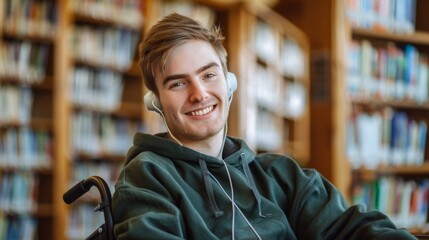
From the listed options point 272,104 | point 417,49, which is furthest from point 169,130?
point 272,104

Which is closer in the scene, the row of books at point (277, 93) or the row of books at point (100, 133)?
the row of books at point (100, 133)

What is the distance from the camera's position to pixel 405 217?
3.55 metres

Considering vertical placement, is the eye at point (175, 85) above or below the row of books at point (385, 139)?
above

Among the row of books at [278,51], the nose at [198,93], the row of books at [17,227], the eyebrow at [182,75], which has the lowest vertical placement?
the row of books at [17,227]

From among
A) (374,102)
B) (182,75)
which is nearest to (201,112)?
(182,75)

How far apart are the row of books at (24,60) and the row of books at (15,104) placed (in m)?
0.08

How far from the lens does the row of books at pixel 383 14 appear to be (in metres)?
3.45

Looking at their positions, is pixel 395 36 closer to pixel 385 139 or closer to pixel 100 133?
pixel 385 139

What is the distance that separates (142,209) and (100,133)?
323cm

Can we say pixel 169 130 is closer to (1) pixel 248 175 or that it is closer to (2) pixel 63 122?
(1) pixel 248 175

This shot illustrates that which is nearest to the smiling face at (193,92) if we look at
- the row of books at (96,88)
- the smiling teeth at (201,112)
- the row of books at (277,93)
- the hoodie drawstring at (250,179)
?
the smiling teeth at (201,112)

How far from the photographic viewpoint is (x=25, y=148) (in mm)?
4086

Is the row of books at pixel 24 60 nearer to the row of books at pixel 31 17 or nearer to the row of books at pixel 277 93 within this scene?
the row of books at pixel 31 17

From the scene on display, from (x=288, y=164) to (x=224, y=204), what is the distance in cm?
27
